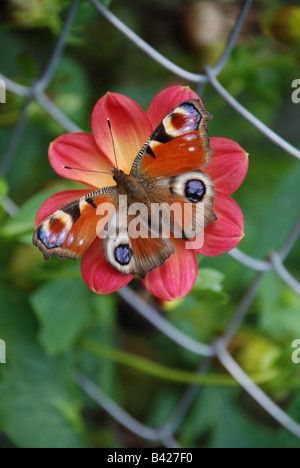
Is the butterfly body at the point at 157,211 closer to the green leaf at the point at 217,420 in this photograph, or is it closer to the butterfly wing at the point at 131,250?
the butterfly wing at the point at 131,250

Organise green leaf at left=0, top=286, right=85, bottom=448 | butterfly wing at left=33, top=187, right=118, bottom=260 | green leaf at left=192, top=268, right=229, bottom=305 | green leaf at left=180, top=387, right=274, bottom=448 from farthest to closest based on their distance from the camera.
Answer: green leaf at left=180, top=387, right=274, bottom=448 < green leaf at left=0, top=286, right=85, bottom=448 < green leaf at left=192, top=268, right=229, bottom=305 < butterfly wing at left=33, top=187, right=118, bottom=260

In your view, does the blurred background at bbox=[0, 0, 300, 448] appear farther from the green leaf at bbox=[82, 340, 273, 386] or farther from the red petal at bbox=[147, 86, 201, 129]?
the red petal at bbox=[147, 86, 201, 129]

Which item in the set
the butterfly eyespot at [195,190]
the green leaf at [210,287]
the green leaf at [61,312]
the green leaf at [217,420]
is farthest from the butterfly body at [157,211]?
the green leaf at [217,420]

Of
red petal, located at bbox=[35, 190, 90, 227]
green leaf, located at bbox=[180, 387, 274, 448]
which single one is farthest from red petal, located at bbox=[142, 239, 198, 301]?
green leaf, located at bbox=[180, 387, 274, 448]

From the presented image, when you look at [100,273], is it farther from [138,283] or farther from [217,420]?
[217,420]

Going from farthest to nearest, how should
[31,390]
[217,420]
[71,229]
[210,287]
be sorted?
[217,420], [31,390], [210,287], [71,229]

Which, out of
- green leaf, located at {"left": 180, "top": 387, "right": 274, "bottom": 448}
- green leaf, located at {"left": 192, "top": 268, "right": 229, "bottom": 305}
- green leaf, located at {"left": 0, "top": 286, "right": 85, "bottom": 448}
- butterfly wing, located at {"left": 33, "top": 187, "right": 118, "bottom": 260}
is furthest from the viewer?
Answer: green leaf, located at {"left": 180, "top": 387, "right": 274, "bottom": 448}

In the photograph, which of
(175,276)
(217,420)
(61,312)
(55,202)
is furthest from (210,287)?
(217,420)
